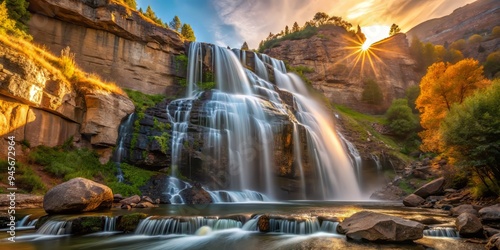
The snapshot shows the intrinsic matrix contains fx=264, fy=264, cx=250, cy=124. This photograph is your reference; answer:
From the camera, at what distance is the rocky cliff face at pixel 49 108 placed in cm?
1415

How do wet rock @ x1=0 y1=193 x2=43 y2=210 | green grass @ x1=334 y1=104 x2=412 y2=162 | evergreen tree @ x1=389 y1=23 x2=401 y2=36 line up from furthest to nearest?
1. evergreen tree @ x1=389 y1=23 x2=401 y2=36
2. green grass @ x1=334 y1=104 x2=412 y2=162
3. wet rock @ x1=0 y1=193 x2=43 y2=210

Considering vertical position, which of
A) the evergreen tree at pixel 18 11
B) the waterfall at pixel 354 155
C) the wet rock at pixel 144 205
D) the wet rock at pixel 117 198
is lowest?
the wet rock at pixel 144 205

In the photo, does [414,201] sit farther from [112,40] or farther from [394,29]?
[394,29]

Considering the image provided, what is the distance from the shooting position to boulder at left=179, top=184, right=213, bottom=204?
16.0 metres

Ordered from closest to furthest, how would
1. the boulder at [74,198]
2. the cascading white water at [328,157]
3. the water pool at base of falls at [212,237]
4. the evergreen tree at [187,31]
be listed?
the water pool at base of falls at [212,237] < the boulder at [74,198] < the cascading white water at [328,157] < the evergreen tree at [187,31]

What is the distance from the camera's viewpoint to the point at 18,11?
74.0 feet

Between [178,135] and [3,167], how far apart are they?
9695 millimetres

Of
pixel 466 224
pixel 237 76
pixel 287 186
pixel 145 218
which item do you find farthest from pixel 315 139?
pixel 145 218

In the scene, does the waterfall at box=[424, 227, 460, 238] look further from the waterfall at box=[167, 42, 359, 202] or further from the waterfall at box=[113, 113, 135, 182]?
the waterfall at box=[113, 113, 135, 182]

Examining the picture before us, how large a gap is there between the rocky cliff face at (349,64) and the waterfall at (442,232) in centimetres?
4157

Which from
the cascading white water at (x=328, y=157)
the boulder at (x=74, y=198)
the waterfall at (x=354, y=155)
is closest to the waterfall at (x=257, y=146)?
the cascading white water at (x=328, y=157)

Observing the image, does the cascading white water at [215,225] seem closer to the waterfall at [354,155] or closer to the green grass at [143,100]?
the green grass at [143,100]

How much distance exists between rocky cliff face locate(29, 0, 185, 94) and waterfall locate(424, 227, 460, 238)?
27.4 meters

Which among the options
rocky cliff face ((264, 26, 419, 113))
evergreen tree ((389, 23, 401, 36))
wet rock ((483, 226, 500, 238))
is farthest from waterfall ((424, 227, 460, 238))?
evergreen tree ((389, 23, 401, 36))
